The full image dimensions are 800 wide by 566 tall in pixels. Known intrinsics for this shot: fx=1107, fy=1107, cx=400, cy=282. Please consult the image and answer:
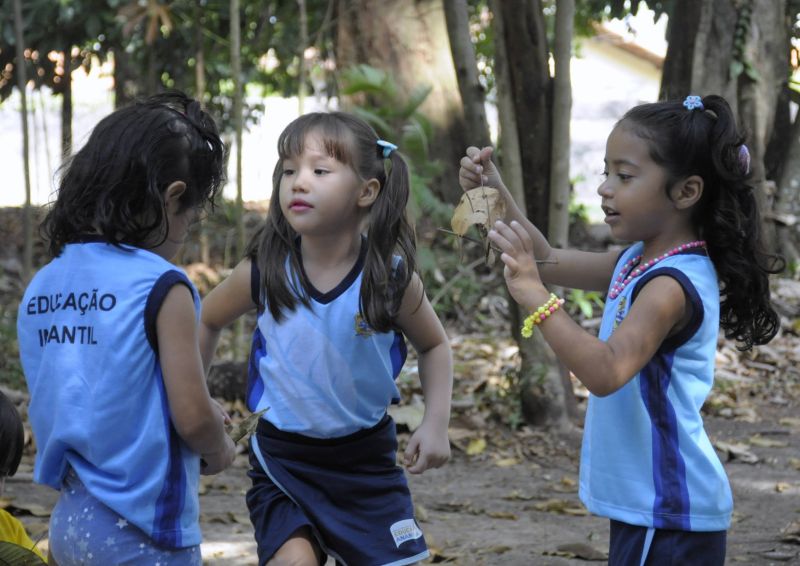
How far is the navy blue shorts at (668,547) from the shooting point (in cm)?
257

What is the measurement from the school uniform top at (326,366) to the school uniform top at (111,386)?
62 cm

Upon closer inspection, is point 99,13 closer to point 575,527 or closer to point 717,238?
point 575,527

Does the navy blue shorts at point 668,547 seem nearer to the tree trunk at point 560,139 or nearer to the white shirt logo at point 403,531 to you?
the white shirt logo at point 403,531

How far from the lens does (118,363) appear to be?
91.0 inches

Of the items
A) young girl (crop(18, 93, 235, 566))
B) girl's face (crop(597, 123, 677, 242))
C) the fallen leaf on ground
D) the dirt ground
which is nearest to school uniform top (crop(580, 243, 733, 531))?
girl's face (crop(597, 123, 677, 242))

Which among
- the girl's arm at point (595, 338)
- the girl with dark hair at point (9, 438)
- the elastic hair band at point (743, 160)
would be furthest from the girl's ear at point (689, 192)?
the girl with dark hair at point (9, 438)

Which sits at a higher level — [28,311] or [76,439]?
[28,311]

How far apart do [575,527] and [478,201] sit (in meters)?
2.35

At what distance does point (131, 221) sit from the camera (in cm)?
239

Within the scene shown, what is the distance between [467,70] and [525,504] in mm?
2517

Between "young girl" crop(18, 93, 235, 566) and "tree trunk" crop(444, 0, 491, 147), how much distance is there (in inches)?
156

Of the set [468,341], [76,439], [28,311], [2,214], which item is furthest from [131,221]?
[2,214]

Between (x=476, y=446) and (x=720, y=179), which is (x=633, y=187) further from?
(x=476, y=446)

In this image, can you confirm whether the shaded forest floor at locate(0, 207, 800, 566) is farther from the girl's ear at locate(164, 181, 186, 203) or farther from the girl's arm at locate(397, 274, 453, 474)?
the girl's ear at locate(164, 181, 186, 203)
